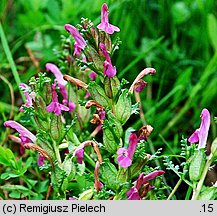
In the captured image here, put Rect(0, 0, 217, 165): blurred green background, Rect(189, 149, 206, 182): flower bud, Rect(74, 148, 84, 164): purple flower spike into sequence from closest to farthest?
Rect(189, 149, 206, 182): flower bud < Rect(74, 148, 84, 164): purple flower spike < Rect(0, 0, 217, 165): blurred green background

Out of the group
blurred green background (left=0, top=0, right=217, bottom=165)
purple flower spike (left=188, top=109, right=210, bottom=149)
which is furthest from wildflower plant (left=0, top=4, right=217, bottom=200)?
blurred green background (left=0, top=0, right=217, bottom=165)

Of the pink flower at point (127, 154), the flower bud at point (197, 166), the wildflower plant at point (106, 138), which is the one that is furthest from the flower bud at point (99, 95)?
the flower bud at point (197, 166)

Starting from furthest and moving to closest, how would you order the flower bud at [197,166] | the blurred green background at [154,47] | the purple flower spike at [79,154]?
the blurred green background at [154,47], the purple flower spike at [79,154], the flower bud at [197,166]

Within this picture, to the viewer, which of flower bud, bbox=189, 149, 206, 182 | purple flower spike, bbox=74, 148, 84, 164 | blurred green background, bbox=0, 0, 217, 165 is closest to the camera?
flower bud, bbox=189, 149, 206, 182

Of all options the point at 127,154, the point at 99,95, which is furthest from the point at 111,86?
the point at 127,154

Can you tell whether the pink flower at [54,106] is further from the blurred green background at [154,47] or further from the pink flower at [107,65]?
the blurred green background at [154,47]

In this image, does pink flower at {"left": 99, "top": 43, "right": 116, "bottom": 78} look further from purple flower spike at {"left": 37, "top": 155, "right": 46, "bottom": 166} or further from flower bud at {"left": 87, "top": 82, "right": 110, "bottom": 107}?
purple flower spike at {"left": 37, "top": 155, "right": 46, "bottom": 166}

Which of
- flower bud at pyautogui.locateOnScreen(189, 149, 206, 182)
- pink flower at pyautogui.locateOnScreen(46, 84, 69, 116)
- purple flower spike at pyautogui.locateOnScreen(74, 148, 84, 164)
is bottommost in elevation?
purple flower spike at pyautogui.locateOnScreen(74, 148, 84, 164)
